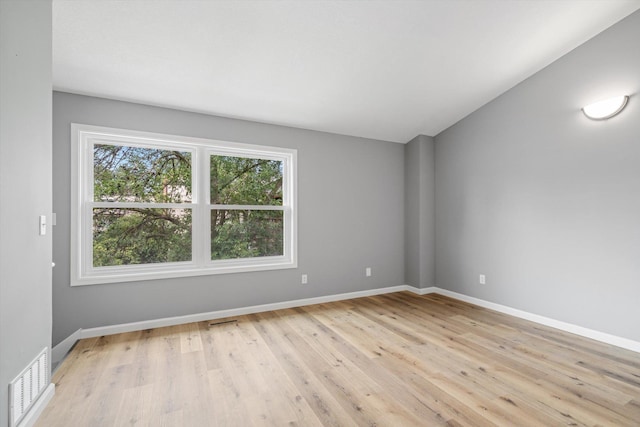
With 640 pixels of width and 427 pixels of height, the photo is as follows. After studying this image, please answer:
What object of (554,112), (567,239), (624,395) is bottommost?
(624,395)

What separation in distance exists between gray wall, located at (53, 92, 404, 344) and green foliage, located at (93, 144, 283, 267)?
0.27 meters

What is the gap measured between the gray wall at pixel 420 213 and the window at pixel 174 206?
1952 millimetres

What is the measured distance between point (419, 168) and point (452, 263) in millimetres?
1503

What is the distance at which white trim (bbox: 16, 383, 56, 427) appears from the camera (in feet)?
5.27

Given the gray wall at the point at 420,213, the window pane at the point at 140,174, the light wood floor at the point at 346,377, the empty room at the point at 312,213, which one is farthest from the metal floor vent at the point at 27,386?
the gray wall at the point at 420,213

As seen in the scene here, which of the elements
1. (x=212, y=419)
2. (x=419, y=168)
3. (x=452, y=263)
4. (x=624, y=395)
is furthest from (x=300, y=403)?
(x=419, y=168)

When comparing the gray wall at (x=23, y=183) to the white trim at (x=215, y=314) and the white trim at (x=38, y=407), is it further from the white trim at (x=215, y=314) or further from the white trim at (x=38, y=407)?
the white trim at (x=215, y=314)

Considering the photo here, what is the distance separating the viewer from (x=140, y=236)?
3.24 meters

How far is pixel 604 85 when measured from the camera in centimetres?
287

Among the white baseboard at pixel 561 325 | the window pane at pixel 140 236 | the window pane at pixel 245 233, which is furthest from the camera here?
the window pane at pixel 245 233

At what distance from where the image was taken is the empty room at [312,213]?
1.82 metres

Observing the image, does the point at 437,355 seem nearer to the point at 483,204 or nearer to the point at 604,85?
the point at 483,204

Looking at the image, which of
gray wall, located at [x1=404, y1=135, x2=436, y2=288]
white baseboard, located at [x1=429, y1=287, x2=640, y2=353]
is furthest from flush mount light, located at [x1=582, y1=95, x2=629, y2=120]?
white baseboard, located at [x1=429, y1=287, x2=640, y2=353]

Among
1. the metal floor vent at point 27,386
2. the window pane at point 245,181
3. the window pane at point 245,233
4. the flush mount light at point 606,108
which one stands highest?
the flush mount light at point 606,108
